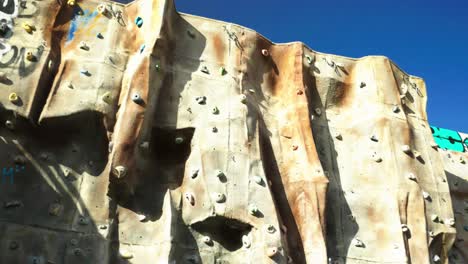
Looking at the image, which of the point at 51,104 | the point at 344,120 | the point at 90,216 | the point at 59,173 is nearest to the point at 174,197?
the point at 90,216

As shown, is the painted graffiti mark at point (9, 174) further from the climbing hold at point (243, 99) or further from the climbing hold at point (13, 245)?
the climbing hold at point (243, 99)

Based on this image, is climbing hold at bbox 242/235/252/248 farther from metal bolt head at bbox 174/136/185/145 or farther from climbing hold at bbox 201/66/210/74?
climbing hold at bbox 201/66/210/74

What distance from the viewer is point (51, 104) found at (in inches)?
309

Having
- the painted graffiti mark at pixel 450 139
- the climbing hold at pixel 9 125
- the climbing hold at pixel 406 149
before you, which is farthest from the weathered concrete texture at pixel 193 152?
the painted graffiti mark at pixel 450 139

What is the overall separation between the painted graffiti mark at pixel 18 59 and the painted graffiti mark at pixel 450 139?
31.8 feet

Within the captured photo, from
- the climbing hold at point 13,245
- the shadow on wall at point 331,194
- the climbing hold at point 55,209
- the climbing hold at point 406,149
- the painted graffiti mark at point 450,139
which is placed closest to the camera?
the climbing hold at point 13,245

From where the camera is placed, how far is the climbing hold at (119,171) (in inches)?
294

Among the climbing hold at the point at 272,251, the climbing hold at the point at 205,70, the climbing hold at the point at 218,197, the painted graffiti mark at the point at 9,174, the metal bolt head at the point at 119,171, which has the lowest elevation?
the climbing hold at the point at 272,251

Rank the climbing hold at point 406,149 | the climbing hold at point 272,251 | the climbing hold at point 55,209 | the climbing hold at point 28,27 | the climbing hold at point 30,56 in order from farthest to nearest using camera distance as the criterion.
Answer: the climbing hold at point 406,149
the climbing hold at point 28,27
the climbing hold at point 30,56
the climbing hold at point 55,209
the climbing hold at point 272,251

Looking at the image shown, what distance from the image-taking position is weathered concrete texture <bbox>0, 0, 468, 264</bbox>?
7605 mm

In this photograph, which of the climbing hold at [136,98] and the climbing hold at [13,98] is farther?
the climbing hold at [136,98]

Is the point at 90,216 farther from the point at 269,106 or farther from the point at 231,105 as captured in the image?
the point at 269,106

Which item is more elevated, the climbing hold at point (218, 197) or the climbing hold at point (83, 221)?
the climbing hold at point (218, 197)

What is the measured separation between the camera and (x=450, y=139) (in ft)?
44.1
